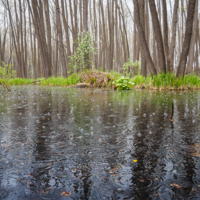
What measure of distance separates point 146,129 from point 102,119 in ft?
3.11

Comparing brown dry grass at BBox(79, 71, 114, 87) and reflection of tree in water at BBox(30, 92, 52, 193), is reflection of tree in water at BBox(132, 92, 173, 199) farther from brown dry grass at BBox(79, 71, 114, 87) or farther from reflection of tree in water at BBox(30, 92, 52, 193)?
brown dry grass at BBox(79, 71, 114, 87)

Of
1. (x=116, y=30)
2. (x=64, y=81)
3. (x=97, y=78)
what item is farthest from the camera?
(x=116, y=30)

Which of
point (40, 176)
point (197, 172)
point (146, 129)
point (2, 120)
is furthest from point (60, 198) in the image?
point (2, 120)

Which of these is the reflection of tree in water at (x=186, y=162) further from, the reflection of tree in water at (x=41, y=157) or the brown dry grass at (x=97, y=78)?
the brown dry grass at (x=97, y=78)

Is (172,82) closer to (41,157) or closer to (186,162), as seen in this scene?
(186,162)

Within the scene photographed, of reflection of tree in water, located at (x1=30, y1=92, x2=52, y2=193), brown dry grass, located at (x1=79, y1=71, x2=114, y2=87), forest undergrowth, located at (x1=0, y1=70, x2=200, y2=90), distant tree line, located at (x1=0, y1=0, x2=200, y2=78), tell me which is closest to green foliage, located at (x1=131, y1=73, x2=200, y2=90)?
forest undergrowth, located at (x1=0, y1=70, x2=200, y2=90)

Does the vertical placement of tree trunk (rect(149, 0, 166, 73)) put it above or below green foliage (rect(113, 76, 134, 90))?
above

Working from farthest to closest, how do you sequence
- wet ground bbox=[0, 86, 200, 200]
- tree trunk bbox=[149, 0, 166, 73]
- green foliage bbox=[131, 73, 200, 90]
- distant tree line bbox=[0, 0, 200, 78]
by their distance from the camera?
distant tree line bbox=[0, 0, 200, 78] → green foliage bbox=[131, 73, 200, 90] → tree trunk bbox=[149, 0, 166, 73] → wet ground bbox=[0, 86, 200, 200]

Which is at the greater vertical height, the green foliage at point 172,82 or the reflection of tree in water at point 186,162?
the green foliage at point 172,82

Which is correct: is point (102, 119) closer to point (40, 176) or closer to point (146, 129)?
point (146, 129)

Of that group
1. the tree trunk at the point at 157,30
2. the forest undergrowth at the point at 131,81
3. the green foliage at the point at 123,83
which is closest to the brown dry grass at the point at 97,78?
the forest undergrowth at the point at 131,81

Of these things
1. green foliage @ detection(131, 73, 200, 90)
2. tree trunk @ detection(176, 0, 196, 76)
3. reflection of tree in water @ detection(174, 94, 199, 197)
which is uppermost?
tree trunk @ detection(176, 0, 196, 76)

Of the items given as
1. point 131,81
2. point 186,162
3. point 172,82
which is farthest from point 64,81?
point 186,162

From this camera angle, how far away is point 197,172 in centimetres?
153
